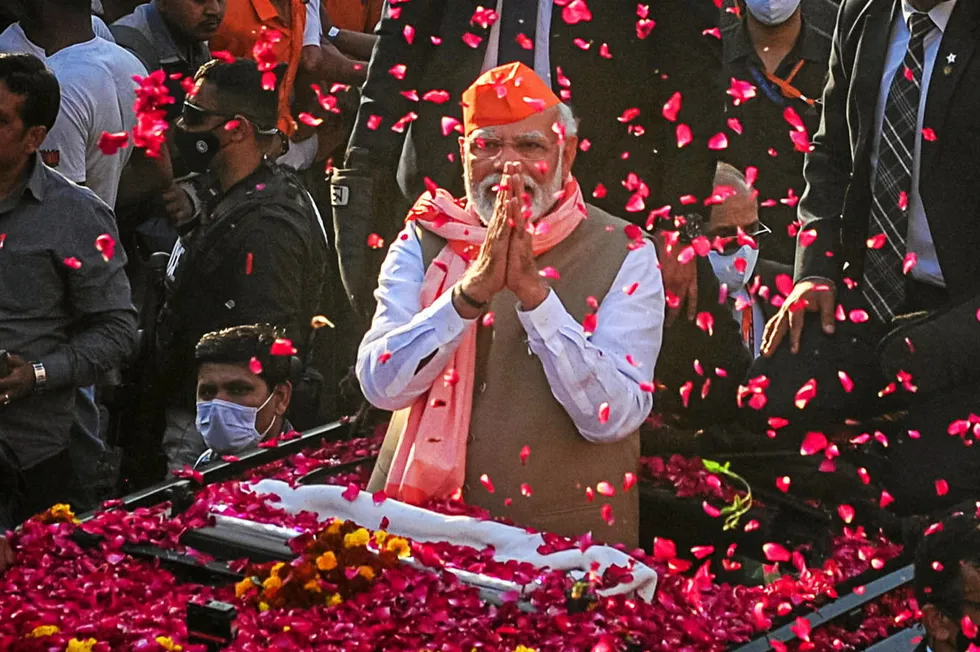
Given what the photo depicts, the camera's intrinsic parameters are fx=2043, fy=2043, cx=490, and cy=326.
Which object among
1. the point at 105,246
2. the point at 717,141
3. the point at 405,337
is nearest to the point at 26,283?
the point at 105,246

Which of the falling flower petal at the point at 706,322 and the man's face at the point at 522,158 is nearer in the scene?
the man's face at the point at 522,158

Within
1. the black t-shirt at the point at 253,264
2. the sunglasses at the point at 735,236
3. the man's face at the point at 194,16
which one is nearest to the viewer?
the black t-shirt at the point at 253,264

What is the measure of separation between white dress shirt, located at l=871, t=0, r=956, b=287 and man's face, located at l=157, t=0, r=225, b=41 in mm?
3677

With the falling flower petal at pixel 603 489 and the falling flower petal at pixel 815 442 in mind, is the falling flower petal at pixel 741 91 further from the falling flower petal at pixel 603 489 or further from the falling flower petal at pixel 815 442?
the falling flower petal at pixel 603 489

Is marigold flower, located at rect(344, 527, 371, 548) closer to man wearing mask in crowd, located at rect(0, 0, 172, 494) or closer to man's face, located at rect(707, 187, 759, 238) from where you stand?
man wearing mask in crowd, located at rect(0, 0, 172, 494)

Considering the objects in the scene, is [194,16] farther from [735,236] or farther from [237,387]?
[735,236]

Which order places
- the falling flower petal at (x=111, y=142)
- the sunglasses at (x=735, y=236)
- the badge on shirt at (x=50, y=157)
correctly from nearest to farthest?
1. the badge on shirt at (x=50, y=157)
2. the falling flower petal at (x=111, y=142)
3. the sunglasses at (x=735, y=236)

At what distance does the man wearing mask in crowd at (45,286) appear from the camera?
728 cm

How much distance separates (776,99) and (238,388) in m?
2.90

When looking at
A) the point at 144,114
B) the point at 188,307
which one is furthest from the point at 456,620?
the point at 144,114

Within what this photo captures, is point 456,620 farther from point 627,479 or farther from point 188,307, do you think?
point 188,307

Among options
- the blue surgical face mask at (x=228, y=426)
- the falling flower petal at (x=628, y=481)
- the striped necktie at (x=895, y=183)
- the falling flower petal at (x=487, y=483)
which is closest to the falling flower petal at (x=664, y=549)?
the falling flower petal at (x=628, y=481)

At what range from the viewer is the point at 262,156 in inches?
320

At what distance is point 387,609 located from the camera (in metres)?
5.28
